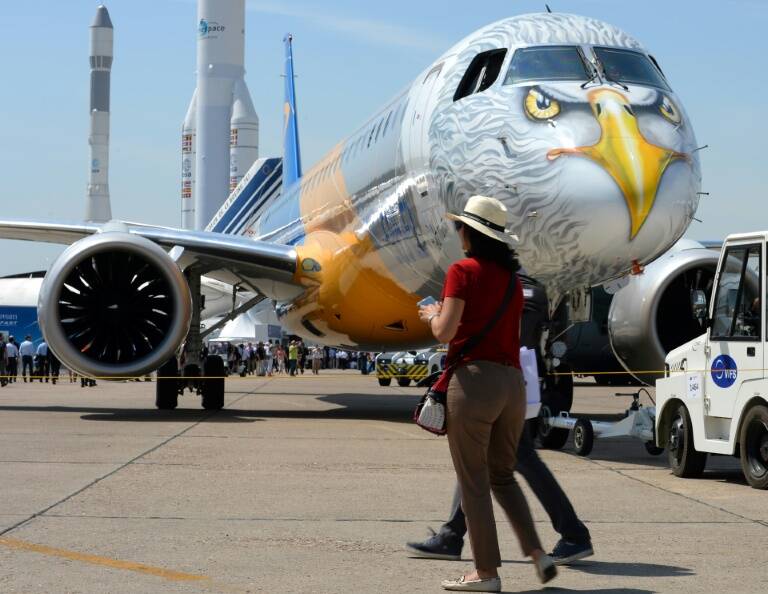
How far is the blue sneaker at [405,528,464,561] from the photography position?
6.00 meters

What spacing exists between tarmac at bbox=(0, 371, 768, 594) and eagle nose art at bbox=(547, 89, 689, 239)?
2160mm

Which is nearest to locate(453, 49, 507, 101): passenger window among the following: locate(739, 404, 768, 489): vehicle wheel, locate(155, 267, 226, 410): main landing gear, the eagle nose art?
the eagle nose art

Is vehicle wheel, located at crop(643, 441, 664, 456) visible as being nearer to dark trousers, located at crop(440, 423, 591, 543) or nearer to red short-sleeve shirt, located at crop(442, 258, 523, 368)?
dark trousers, located at crop(440, 423, 591, 543)

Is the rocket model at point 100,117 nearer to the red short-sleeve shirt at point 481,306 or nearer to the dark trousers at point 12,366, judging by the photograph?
the dark trousers at point 12,366

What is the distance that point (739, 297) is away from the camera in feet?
30.7

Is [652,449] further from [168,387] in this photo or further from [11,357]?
[11,357]

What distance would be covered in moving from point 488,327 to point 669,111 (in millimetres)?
6256

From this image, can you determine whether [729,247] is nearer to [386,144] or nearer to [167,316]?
[386,144]

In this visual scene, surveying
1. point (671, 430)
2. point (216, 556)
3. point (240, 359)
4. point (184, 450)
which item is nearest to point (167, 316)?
point (184, 450)

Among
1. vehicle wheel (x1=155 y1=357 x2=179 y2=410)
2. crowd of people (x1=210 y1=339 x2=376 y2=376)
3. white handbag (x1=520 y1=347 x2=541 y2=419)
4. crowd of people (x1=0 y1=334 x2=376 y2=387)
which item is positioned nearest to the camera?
white handbag (x1=520 y1=347 x2=541 y2=419)

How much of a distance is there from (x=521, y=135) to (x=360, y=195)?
5.30m

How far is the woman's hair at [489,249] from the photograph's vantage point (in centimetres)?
551

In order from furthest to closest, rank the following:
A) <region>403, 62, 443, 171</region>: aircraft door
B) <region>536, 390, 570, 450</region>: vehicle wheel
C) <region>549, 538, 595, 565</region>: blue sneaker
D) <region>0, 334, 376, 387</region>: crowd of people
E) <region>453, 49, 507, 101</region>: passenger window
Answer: <region>0, 334, 376, 387</region>: crowd of people → <region>403, 62, 443, 171</region>: aircraft door → <region>536, 390, 570, 450</region>: vehicle wheel → <region>453, 49, 507, 101</region>: passenger window → <region>549, 538, 595, 565</region>: blue sneaker

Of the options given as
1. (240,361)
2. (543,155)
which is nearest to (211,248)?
(543,155)
